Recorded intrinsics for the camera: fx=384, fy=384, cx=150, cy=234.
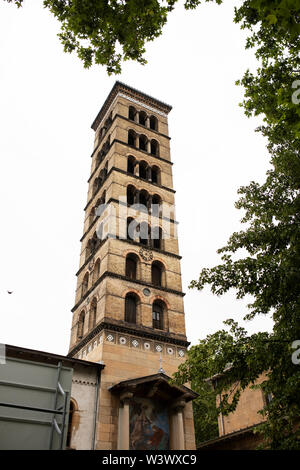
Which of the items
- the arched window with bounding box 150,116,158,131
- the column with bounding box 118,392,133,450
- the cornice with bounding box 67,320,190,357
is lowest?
the column with bounding box 118,392,133,450

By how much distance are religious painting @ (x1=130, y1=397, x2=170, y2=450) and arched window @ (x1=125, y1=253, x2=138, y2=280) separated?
7225 millimetres

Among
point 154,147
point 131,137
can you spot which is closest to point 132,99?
point 131,137

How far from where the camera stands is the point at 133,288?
21141 mm

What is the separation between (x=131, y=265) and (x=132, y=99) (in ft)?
55.4

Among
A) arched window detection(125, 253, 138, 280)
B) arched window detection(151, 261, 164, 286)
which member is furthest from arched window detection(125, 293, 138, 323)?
arched window detection(151, 261, 164, 286)

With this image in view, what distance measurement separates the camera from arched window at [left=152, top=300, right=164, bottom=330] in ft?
69.1

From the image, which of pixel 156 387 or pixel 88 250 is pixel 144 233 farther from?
pixel 156 387

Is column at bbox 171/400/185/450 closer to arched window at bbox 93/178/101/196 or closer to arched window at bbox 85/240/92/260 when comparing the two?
arched window at bbox 85/240/92/260

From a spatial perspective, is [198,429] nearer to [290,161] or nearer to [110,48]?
[290,161]

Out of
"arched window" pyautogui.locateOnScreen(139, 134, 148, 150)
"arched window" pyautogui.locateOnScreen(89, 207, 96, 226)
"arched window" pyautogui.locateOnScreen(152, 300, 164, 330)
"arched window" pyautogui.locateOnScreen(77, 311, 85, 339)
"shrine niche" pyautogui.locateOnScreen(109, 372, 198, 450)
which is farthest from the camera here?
"arched window" pyautogui.locateOnScreen(139, 134, 148, 150)

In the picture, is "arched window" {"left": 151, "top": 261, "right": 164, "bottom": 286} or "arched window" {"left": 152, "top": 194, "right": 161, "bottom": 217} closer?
"arched window" {"left": 151, "top": 261, "right": 164, "bottom": 286}

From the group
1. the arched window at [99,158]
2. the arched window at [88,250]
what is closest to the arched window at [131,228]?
the arched window at [88,250]

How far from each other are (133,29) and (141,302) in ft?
47.2

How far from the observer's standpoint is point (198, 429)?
107 feet
